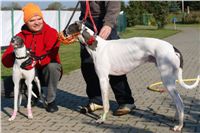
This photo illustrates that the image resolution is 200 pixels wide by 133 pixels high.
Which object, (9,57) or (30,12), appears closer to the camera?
(30,12)

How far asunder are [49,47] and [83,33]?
970mm

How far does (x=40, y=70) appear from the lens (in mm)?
7410

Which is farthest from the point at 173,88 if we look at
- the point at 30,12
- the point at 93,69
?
the point at 30,12

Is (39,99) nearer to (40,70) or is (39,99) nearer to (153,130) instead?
(40,70)

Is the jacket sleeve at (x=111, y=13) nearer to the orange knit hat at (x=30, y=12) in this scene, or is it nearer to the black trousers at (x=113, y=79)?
the black trousers at (x=113, y=79)

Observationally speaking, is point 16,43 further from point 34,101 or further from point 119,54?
point 34,101

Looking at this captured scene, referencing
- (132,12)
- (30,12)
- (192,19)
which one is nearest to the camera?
(30,12)

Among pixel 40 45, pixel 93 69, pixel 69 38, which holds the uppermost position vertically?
pixel 69 38

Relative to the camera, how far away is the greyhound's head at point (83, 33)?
6.49 m

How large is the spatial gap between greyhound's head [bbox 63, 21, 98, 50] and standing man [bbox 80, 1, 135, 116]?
0.77 feet

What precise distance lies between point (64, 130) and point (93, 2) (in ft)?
6.92

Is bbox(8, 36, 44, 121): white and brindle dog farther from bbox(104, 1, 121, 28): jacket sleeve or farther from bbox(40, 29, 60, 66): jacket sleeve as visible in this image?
bbox(104, 1, 121, 28): jacket sleeve

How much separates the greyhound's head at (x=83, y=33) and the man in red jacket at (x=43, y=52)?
0.76 meters

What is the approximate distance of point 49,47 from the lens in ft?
23.9
